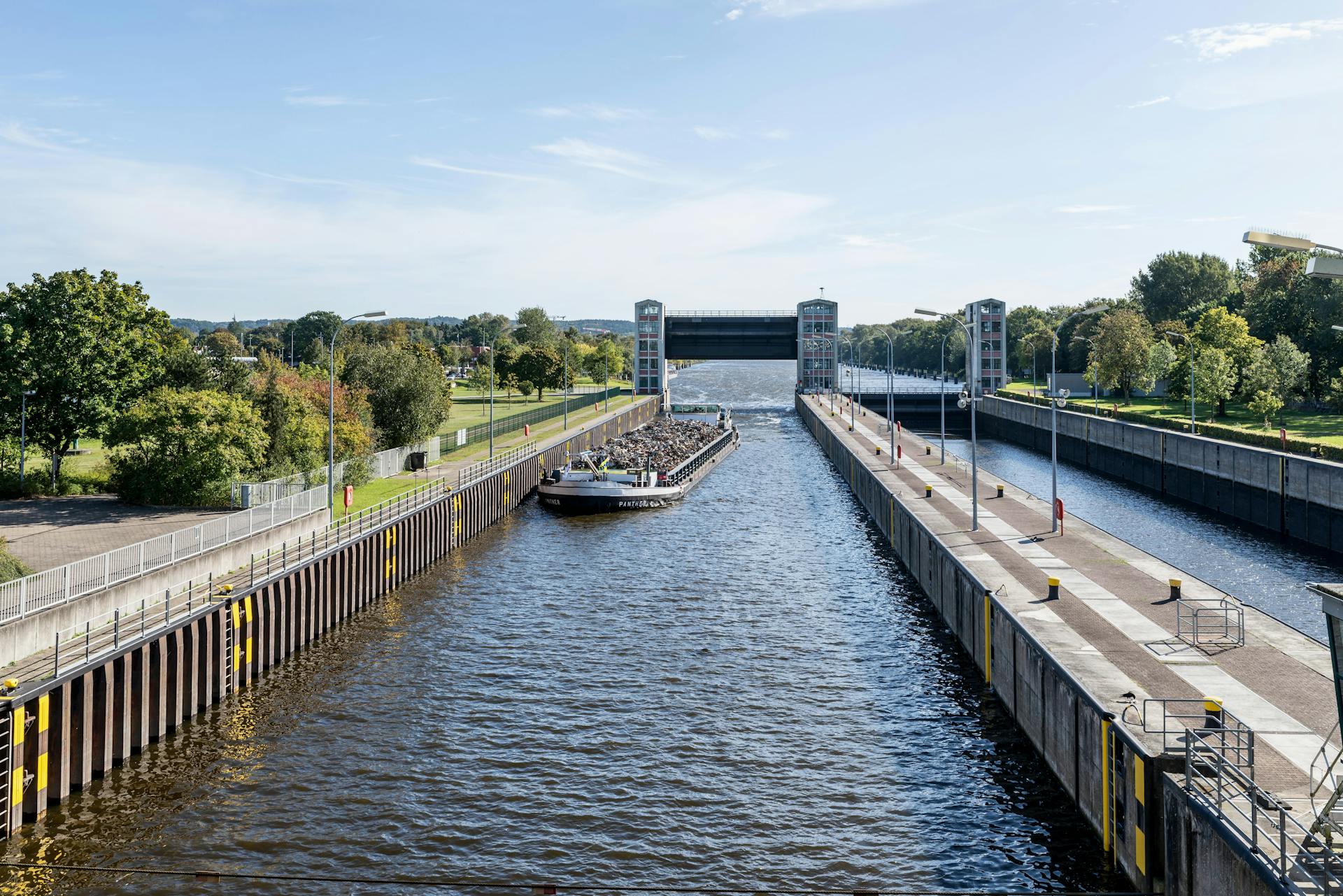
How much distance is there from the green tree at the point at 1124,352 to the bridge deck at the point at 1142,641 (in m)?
83.1

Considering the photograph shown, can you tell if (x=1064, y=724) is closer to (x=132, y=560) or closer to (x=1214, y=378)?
(x=132, y=560)

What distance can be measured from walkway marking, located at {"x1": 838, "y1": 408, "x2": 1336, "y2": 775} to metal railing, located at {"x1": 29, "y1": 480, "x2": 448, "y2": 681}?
982 inches

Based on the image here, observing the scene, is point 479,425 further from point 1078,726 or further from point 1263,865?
point 1263,865

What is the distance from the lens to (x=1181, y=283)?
193375 millimetres

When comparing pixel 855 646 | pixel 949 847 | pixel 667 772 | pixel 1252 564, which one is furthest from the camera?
pixel 1252 564

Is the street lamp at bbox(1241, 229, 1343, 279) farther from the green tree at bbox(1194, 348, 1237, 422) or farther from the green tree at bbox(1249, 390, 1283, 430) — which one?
the green tree at bbox(1194, 348, 1237, 422)

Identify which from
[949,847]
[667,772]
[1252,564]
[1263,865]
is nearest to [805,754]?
[667,772]

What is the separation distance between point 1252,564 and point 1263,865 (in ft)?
137

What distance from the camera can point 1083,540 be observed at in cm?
4275

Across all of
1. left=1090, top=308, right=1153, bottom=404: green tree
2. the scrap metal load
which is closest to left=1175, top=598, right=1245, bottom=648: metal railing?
the scrap metal load

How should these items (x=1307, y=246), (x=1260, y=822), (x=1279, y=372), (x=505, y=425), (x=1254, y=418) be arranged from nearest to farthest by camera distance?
(x=1307, y=246) → (x=1260, y=822) → (x=1279, y=372) → (x=1254, y=418) → (x=505, y=425)

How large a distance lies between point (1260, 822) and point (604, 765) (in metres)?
14.7

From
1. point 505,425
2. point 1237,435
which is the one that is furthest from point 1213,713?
point 505,425

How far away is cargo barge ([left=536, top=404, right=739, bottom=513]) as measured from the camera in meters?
68.6
